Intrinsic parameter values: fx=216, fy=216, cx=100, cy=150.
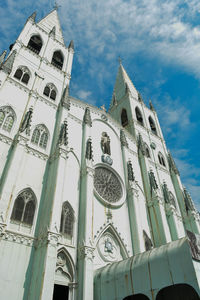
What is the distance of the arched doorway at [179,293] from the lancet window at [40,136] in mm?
13535

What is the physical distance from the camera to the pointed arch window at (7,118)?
1540 cm

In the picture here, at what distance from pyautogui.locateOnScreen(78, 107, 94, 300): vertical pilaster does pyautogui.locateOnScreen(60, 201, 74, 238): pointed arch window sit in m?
0.61

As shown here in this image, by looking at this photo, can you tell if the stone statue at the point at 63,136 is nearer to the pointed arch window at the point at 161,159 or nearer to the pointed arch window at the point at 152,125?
the pointed arch window at the point at 161,159

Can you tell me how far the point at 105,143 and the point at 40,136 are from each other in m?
7.81

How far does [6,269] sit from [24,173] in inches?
225

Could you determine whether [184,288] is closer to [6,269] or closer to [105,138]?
[6,269]

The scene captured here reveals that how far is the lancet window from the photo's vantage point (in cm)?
1680

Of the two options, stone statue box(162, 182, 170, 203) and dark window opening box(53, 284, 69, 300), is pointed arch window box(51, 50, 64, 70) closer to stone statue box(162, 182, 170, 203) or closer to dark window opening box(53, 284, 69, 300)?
stone statue box(162, 182, 170, 203)

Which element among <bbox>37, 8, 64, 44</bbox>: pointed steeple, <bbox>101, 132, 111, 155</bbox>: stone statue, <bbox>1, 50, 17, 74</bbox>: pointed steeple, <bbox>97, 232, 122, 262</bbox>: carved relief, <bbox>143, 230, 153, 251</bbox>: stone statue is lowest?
<bbox>97, 232, 122, 262</bbox>: carved relief

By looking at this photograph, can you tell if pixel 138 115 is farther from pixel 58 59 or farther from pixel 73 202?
pixel 73 202

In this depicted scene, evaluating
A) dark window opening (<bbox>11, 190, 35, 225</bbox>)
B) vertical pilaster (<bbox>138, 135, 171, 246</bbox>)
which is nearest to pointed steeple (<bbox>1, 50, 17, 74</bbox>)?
dark window opening (<bbox>11, 190, 35, 225</bbox>)

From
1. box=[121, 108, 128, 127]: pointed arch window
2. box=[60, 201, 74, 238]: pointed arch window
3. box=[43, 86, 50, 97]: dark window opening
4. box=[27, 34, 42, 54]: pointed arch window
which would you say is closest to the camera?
box=[60, 201, 74, 238]: pointed arch window

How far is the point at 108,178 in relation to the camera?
20516 mm

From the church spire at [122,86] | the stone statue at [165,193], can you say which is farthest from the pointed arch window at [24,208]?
the church spire at [122,86]
